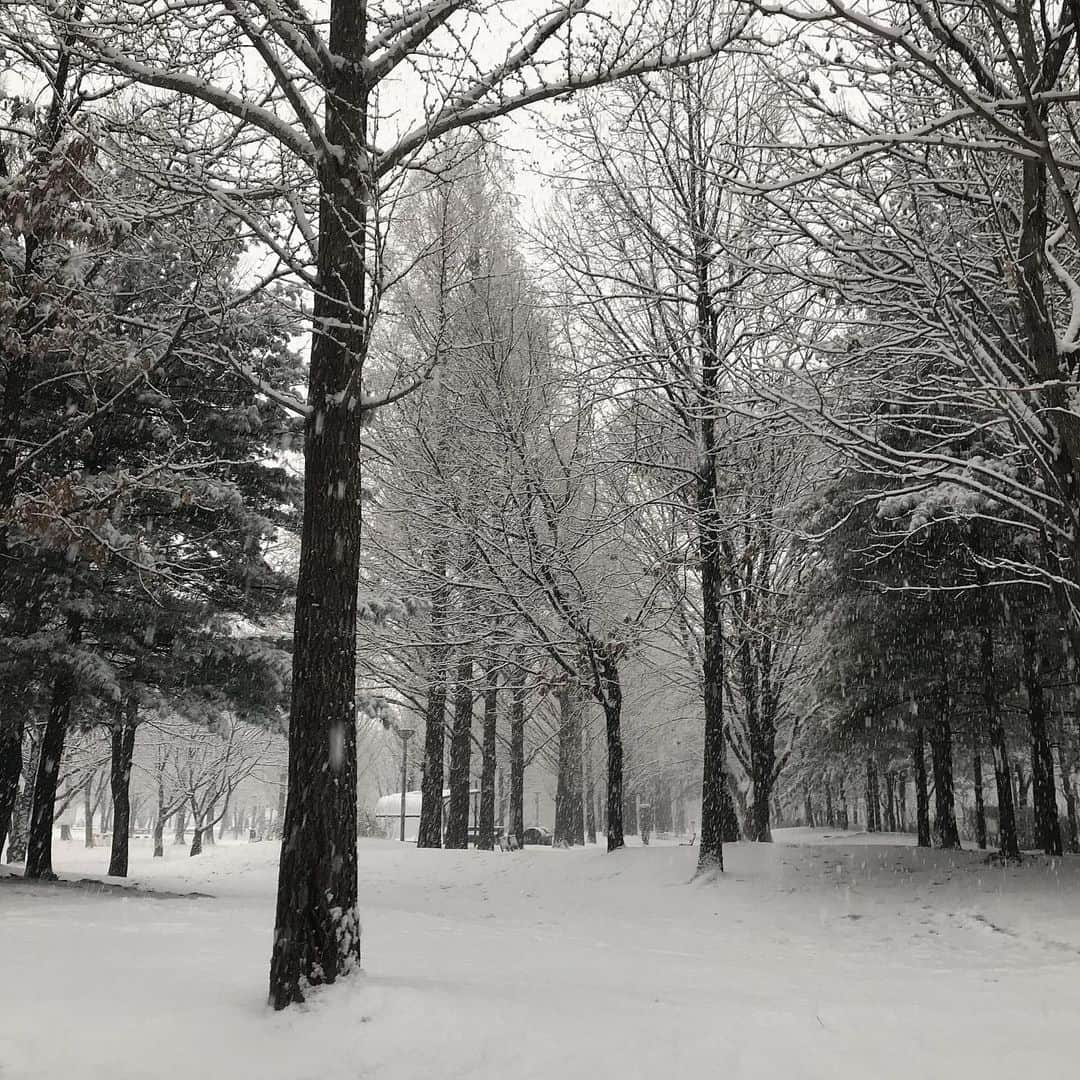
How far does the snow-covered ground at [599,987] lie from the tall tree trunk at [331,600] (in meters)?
0.35

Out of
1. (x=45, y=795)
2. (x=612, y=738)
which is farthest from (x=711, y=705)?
(x=45, y=795)

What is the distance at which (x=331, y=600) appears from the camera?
199 inches

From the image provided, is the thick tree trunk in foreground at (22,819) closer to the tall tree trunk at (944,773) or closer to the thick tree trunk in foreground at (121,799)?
the thick tree trunk in foreground at (121,799)

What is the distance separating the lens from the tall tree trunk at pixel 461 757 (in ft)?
62.4

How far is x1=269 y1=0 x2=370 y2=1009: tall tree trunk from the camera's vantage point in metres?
4.70

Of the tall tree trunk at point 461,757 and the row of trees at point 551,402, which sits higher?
the row of trees at point 551,402

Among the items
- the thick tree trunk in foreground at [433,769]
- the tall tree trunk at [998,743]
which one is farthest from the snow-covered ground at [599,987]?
the thick tree trunk in foreground at [433,769]

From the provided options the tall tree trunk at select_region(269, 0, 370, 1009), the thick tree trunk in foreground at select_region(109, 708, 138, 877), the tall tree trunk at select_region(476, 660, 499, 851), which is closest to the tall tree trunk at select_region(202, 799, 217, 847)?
the tall tree trunk at select_region(476, 660, 499, 851)

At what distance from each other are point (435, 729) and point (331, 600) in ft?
49.9

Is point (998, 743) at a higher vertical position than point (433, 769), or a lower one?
higher

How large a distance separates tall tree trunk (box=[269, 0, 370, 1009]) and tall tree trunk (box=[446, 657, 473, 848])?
1349 cm

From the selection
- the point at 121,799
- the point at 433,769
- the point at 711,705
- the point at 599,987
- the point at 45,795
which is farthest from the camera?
the point at 433,769

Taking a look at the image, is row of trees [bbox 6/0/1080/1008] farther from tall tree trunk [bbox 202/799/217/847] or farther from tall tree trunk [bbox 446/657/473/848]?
tall tree trunk [bbox 202/799/217/847]

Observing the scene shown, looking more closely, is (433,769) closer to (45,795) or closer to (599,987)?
(45,795)
